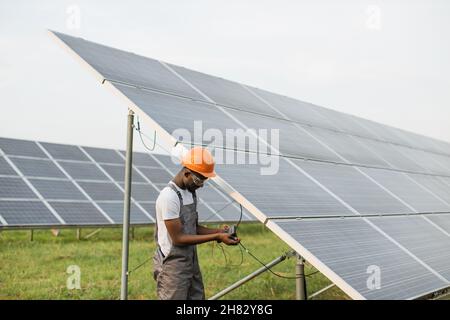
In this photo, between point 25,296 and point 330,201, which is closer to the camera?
point 330,201

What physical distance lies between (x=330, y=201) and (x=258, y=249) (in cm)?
1018

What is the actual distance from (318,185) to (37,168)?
1156 cm

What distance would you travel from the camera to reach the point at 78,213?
572 inches

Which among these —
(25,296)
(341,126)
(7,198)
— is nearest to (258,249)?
(341,126)

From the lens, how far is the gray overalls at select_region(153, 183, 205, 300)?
5.18 metres

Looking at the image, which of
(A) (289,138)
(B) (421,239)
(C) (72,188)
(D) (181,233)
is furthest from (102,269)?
(B) (421,239)

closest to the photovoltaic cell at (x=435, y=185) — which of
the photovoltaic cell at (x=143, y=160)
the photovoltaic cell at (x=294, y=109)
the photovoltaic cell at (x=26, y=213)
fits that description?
the photovoltaic cell at (x=294, y=109)

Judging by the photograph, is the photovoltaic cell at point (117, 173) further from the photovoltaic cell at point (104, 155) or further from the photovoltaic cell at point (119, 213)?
the photovoltaic cell at point (119, 213)

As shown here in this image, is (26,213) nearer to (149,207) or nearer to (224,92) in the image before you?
(149,207)

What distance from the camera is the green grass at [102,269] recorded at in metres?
9.55

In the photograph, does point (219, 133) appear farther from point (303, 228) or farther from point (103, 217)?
point (103, 217)

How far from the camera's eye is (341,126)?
11.6 metres

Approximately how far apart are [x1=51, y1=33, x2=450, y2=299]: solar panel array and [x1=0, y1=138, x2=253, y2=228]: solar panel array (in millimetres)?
5127
